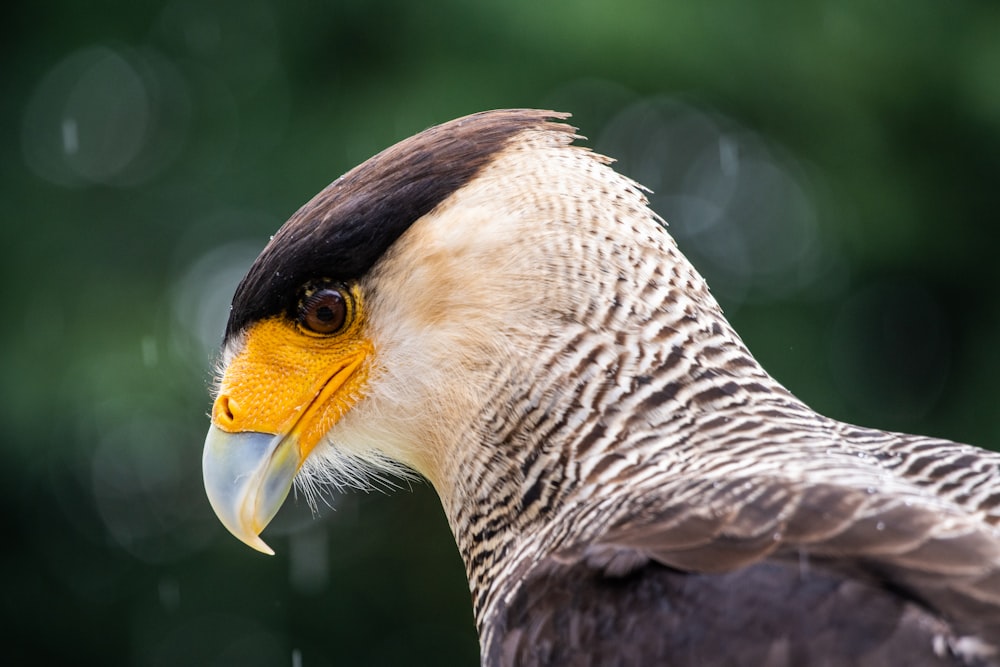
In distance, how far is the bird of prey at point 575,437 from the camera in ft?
6.15

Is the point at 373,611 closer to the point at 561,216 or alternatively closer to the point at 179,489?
the point at 179,489

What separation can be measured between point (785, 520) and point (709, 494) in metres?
0.15

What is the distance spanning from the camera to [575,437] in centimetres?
235

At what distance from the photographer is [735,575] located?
193 cm

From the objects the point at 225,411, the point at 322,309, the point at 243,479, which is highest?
the point at 322,309

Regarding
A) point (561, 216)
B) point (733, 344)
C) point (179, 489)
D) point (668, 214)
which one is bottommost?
point (179, 489)

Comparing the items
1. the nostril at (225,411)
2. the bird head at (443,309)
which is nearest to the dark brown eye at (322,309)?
the bird head at (443,309)

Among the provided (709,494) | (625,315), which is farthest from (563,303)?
(709,494)

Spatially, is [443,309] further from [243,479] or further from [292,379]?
[243,479]

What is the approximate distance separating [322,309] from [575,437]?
2.03 feet

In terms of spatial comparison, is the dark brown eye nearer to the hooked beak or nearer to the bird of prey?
the bird of prey

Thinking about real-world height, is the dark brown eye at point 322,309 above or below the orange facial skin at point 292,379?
above

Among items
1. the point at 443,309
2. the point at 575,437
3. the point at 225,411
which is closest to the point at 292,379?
the point at 225,411

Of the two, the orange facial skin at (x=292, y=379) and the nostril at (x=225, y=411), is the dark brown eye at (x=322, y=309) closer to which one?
the orange facial skin at (x=292, y=379)
